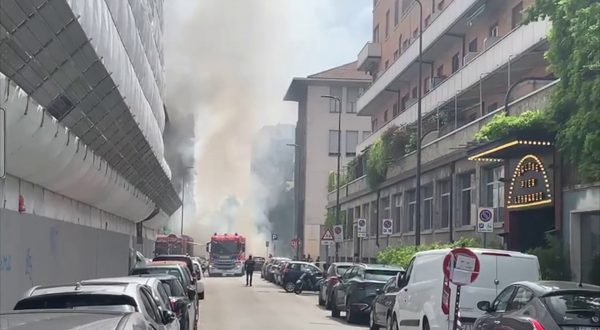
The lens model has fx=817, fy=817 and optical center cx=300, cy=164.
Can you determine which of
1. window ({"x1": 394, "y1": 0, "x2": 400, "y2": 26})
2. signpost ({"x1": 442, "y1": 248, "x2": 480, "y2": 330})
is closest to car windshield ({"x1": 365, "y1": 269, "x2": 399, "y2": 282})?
signpost ({"x1": 442, "y1": 248, "x2": 480, "y2": 330})

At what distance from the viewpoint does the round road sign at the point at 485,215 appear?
19.5 meters

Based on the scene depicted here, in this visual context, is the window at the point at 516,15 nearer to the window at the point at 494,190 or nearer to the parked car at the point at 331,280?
the window at the point at 494,190

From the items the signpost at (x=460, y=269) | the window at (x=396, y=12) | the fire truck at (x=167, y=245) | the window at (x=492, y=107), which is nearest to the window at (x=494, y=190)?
the window at (x=492, y=107)

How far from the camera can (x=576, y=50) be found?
58.5 feet

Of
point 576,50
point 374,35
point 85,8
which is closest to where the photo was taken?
point 85,8

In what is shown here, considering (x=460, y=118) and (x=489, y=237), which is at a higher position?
(x=460, y=118)

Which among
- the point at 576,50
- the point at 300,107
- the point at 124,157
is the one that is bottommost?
the point at 124,157

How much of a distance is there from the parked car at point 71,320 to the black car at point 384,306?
11.4 metres

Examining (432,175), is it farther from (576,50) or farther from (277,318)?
(576,50)

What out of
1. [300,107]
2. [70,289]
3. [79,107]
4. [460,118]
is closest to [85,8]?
[79,107]

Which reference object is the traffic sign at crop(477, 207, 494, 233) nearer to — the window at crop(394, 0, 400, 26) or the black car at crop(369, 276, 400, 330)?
the black car at crop(369, 276, 400, 330)

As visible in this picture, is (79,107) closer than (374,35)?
Yes

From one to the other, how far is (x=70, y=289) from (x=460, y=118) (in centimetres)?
2774

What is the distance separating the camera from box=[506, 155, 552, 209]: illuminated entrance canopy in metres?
21.5
